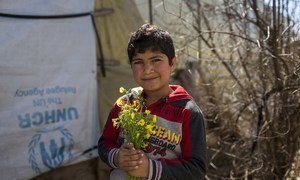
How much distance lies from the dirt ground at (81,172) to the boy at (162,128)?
5.28 feet

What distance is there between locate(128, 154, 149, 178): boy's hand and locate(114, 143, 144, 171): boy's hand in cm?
1

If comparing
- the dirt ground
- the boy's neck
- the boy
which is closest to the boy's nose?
the boy

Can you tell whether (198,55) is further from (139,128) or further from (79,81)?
(139,128)

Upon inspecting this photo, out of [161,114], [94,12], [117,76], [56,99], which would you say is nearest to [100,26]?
[94,12]

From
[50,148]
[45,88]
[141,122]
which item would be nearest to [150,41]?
[141,122]

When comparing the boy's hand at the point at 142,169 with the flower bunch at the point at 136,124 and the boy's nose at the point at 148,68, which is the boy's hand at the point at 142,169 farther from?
the boy's nose at the point at 148,68

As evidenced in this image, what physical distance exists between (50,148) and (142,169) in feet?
6.05

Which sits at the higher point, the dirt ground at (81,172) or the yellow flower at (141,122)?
the yellow flower at (141,122)

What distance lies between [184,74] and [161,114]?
9.46ft

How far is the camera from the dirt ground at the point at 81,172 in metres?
3.46

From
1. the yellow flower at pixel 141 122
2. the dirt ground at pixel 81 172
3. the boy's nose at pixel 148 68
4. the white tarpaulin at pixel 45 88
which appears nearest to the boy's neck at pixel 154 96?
the boy's nose at pixel 148 68

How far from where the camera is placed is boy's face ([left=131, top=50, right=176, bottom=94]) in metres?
1.91

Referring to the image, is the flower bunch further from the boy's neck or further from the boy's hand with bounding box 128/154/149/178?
the boy's neck

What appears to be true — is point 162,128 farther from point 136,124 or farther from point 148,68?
point 148,68
